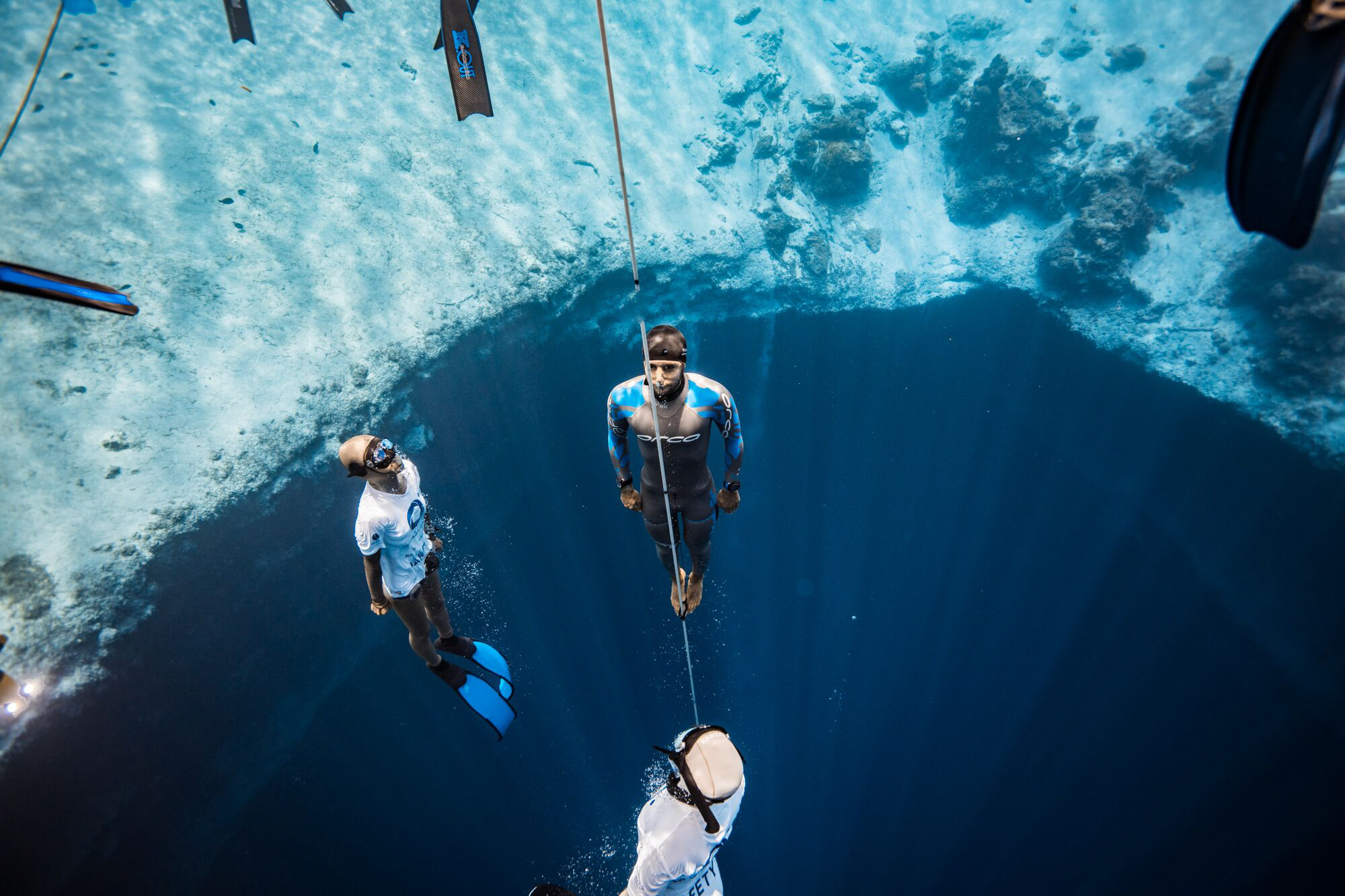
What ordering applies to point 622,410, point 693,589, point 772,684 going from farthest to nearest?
point 772,684 → point 693,589 → point 622,410

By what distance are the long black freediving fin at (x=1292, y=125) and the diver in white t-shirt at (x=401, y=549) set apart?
4.90m

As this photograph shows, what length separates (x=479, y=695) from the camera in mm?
5277

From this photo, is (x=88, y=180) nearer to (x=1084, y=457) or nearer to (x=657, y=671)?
(x=657, y=671)

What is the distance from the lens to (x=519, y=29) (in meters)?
12.2

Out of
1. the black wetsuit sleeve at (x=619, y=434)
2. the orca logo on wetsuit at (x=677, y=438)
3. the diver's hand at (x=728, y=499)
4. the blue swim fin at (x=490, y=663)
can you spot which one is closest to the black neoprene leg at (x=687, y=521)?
the diver's hand at (x=728, y=499)

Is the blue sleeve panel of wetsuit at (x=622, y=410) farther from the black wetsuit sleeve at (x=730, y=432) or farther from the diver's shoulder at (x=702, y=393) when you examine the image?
the black wetsuit sleeve at (x=730, y=432)

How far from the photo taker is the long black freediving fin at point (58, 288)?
2734mm

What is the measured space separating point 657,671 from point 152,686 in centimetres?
568

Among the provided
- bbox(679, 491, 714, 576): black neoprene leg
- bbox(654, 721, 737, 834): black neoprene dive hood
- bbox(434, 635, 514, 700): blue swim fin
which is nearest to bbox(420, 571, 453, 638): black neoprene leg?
bbox(434, 635, 514, 700): blue swim fin

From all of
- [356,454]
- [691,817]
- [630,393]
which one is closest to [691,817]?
[691,817]

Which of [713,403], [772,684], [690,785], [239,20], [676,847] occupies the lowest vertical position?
[772,684]

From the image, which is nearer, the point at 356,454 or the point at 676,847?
the point at 676,847

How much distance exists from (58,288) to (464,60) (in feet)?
16.3

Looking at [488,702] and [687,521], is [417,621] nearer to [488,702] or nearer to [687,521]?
[488,702]
